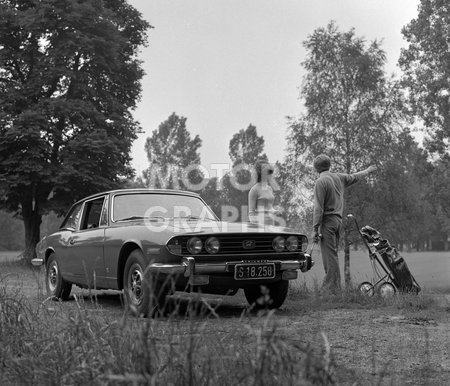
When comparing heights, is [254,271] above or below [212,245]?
below

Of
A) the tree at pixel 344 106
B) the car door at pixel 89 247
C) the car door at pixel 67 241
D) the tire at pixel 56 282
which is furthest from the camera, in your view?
the tree at pixel 344 106

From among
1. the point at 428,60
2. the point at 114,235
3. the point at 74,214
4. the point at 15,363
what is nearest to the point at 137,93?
the point at 428,60

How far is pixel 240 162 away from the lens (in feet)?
210

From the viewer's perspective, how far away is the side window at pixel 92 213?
8695mm

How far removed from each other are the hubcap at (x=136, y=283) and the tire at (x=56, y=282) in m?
2.69

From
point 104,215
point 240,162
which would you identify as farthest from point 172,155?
point 104,215

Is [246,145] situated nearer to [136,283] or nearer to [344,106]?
[344,106]

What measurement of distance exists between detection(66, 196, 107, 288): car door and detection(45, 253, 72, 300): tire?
55 centimetres

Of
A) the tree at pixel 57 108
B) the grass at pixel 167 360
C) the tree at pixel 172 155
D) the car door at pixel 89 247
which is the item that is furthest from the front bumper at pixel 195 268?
the tree at pixel 172 155

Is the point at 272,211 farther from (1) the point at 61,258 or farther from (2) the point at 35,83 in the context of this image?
(2) the point at 35,83

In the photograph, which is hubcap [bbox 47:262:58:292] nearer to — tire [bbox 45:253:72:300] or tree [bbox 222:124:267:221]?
tire [bbox 45:253:72:300]

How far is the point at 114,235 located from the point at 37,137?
16.1 metres

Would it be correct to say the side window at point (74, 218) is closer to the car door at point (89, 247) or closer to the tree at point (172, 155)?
the car door at point (89, 247)

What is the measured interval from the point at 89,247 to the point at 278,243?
2.70 m
